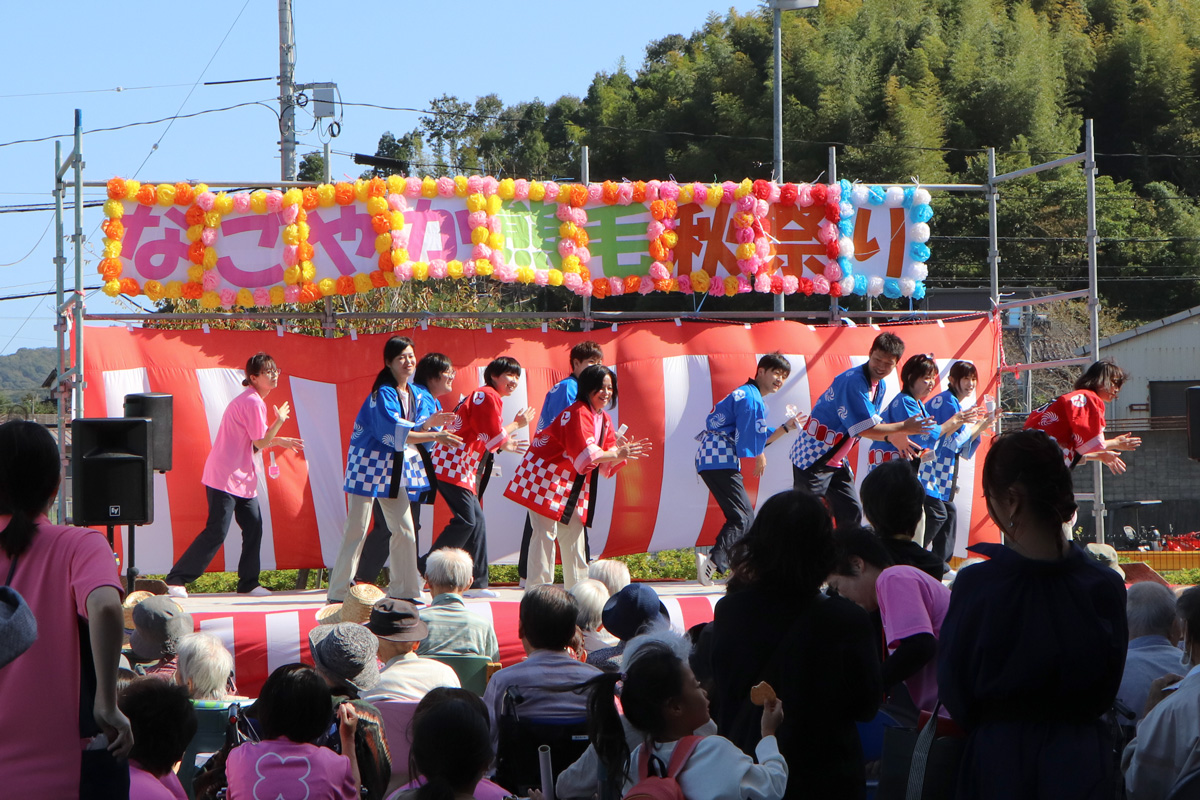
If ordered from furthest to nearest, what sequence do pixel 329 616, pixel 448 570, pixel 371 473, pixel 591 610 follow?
pixel 371 473
pixel 329 616
pixel 448 570
pixel 591 610

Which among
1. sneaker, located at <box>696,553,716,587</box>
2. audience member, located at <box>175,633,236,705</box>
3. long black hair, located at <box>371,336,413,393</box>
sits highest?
long black hair, located at <box>371,336,413,393</box>

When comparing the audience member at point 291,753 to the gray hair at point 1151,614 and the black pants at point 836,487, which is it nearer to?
the gray hair at point 1151,614

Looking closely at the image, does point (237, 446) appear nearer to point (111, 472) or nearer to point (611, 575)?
point (111, 472)

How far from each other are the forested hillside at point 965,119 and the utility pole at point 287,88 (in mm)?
16508

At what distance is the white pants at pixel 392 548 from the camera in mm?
6910

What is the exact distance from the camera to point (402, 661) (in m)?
3.71

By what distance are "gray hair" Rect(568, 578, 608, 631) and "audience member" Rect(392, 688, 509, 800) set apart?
149 cm

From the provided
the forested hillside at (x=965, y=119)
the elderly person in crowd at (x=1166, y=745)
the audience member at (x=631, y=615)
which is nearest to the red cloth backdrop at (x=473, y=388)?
the audience member at (x=631, y=615)

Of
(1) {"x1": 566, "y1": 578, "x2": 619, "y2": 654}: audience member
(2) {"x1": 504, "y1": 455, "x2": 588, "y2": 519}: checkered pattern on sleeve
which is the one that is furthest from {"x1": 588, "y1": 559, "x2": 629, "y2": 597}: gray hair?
(2) {"x1": 504, "y1": 455, "x2": 588, "y2": 519}: checkered pattern on sleeve

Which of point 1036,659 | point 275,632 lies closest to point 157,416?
point 275,632

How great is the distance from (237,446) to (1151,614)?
5.47 meters

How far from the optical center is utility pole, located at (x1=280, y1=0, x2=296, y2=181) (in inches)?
672

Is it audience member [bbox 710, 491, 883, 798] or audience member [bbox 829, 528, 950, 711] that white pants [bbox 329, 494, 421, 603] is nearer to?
audience member [bbox 829, 528, 950, 711]

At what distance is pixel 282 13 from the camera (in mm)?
17062
